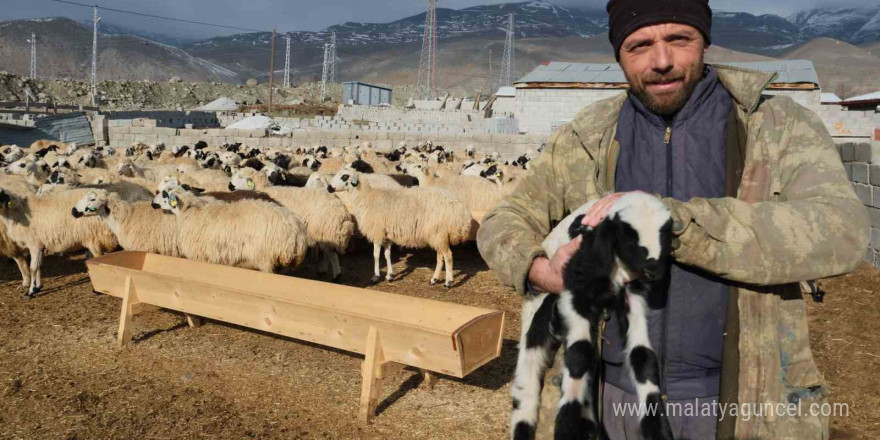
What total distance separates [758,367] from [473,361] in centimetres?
334

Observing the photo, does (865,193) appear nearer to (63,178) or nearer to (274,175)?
(274,175)

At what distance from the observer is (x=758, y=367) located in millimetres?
1631

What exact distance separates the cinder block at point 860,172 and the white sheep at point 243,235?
321 inches

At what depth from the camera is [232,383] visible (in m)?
5.73

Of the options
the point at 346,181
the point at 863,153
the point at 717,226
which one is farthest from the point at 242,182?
the point at 717,226

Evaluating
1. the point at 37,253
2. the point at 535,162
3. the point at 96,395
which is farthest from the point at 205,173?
the point at 535,162

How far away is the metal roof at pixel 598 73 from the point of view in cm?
2583

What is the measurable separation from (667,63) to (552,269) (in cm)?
67

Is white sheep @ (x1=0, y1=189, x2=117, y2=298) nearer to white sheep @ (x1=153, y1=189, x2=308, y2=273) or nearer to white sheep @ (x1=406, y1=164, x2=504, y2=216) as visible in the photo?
white sheep @ (x1=153, y1=189, x2=308, y2=273)

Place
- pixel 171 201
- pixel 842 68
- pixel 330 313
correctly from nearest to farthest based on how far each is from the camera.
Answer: pixel 330 313, pixel 171 201, pixel 842 68

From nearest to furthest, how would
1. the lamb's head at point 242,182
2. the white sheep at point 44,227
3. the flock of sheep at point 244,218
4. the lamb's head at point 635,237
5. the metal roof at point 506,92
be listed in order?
the lamb's head at point 635,237, the flock of sheep at point 244,218, the white sheep at point 44,227, the lamb's head at point 242,182, the metal roof at point 506,92

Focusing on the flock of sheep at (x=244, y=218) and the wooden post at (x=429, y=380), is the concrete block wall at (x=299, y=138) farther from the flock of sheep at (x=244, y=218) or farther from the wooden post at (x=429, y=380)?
the wooden post at (x=429, y=380)

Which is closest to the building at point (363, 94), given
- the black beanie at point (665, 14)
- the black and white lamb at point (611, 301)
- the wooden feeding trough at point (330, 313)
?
the wooden feeding trough at point (330, 313)

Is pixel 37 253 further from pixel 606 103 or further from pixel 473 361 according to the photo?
pixel 606 103
